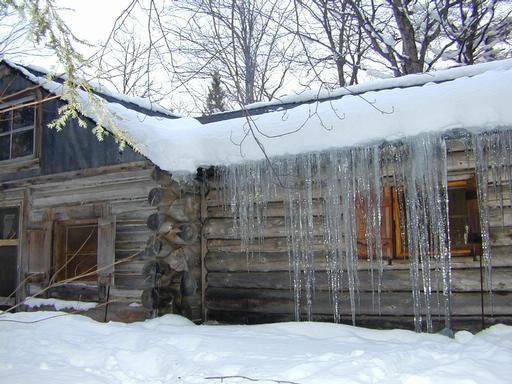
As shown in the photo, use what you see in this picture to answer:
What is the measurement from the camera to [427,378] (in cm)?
320

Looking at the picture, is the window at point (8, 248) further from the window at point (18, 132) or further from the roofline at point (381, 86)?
the roofline at point (381, 86)

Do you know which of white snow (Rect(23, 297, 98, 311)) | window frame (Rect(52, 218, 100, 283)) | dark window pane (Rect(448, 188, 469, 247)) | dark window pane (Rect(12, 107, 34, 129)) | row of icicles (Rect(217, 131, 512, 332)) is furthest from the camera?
dark window pane (Rect(12, 107, 34, 129))

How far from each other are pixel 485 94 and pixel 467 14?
10732 millimetres

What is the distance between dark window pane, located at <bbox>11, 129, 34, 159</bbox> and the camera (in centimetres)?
779

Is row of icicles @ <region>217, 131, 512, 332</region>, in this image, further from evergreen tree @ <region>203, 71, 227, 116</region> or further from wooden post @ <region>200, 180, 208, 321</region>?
evergreen tree @ <region>203, 71, 227, 116</region>

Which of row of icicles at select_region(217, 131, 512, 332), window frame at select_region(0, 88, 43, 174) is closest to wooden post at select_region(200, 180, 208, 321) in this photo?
row of icicles at select_region(217, 131, 512, 332)

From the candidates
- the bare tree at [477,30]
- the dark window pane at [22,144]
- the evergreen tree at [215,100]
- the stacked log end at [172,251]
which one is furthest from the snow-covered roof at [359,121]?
the evergreen tree at [215,100]

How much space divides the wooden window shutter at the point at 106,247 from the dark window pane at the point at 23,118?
8.35 ft

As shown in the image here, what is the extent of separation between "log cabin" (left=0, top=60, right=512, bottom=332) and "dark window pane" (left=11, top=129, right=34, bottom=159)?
570mm

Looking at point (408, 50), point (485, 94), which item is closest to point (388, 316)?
point (485, 94)

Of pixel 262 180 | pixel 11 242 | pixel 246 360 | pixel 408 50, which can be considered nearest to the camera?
pixel 246 360

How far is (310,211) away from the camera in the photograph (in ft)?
18.4

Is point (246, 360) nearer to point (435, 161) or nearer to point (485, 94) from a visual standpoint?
point (435, 161)

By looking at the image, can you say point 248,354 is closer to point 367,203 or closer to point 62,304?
point 367,203
